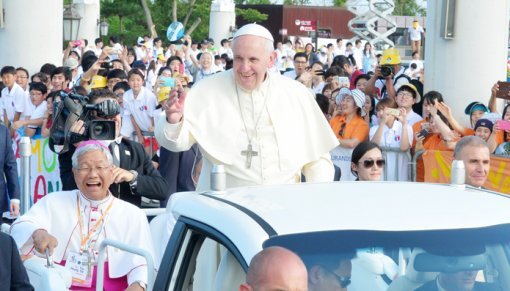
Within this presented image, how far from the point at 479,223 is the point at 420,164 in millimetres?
6968

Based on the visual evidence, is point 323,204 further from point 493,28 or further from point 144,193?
point 493,28

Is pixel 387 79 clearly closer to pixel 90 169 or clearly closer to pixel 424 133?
pixel 424 133

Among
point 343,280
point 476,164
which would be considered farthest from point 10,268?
point 476,164

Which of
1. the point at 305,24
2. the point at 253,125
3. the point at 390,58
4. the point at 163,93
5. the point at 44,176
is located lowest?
the point at 44,176

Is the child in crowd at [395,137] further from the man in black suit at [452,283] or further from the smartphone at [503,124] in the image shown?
the man in black suit at [452,283]

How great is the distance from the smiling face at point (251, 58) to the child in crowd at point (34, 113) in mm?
6920

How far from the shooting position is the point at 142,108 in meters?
14.4

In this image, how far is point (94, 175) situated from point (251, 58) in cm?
115

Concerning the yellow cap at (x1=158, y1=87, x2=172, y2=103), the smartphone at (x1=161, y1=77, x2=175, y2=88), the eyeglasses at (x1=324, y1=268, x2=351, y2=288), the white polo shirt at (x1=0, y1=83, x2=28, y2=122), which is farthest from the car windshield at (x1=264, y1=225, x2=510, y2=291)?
the white polo shirt at (x1=0, y1=83, x2=28, y2=122)

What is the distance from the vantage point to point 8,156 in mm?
9578

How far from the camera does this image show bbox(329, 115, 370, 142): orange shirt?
11.5 meters

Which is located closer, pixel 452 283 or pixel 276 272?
pixel 276 272

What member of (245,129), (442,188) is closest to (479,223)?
(442,188)

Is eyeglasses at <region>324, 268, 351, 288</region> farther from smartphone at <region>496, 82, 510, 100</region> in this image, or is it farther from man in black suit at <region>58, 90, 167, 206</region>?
smartphone at <region>496, 82, 510, 100</region>
